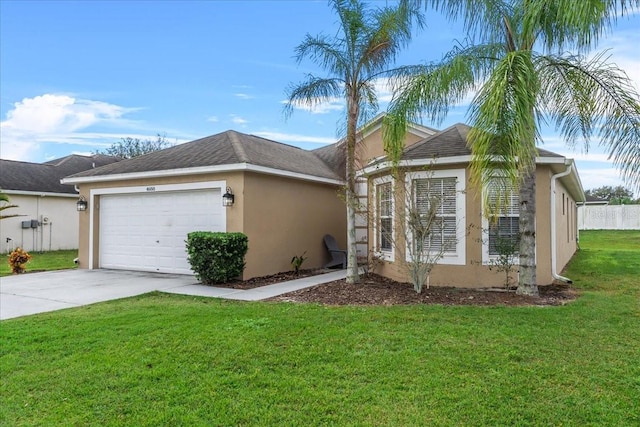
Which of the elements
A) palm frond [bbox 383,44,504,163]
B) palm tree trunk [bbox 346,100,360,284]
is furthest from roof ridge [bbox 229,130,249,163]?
palm frond [bbox 383,44,504,163]

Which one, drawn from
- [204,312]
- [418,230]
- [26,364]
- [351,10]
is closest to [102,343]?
[26,364]

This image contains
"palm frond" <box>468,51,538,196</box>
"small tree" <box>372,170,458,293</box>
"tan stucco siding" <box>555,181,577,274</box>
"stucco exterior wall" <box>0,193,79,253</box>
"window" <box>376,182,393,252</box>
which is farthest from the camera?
"stucco exterior wall" <box>0,193,79,253</box>

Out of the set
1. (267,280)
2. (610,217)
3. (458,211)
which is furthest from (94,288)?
(610,217)

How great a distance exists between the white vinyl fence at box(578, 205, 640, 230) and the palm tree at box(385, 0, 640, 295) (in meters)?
30.7

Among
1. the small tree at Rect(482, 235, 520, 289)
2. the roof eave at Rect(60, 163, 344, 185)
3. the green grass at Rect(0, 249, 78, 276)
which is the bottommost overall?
the green grass at Rect(0, 249, 78, 276)

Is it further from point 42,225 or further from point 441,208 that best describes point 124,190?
point 42,225

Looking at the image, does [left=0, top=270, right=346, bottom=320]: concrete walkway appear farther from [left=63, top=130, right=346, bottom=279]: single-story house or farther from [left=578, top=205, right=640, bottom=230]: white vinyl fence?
[left=578, top=205, right=640, bottom=230]: white vinyl fence

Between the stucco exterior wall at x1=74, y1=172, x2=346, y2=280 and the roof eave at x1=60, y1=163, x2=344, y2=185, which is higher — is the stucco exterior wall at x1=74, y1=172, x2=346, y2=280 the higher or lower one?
the lower one

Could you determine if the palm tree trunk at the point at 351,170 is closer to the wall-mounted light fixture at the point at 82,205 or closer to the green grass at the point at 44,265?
the wall-mounted light fixture at the point at 82,205

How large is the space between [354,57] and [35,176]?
1973cm

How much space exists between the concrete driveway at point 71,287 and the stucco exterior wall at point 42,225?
871 centimetres

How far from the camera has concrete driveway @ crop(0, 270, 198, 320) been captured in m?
7.80

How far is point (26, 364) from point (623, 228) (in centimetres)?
3976

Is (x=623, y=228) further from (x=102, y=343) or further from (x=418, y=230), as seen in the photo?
(x=102, y=343)
